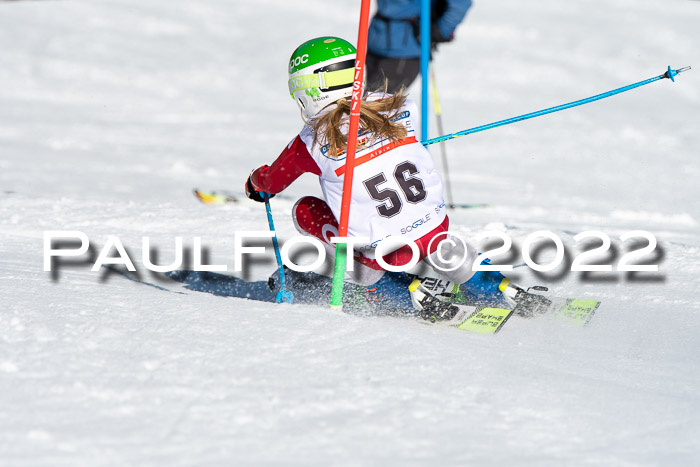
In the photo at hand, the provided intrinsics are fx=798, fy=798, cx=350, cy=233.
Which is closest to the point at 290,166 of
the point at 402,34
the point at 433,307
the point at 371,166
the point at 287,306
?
the point at 371,166

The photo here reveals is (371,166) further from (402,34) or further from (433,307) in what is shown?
(402,34)

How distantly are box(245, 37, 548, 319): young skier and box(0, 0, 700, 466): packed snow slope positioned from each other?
340 millimetres

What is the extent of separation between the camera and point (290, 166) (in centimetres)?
346

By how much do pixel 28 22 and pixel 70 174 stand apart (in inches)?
318

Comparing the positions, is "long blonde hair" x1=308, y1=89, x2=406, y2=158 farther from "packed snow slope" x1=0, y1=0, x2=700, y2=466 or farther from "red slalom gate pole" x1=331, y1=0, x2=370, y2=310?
"packed snow slope" x1=0, y1=0, x2=700, y2=466

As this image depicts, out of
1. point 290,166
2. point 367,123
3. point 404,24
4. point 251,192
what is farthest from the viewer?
point 404,24

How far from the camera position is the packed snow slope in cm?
230

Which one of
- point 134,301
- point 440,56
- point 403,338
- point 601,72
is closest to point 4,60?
point 440,56

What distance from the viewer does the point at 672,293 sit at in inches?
170

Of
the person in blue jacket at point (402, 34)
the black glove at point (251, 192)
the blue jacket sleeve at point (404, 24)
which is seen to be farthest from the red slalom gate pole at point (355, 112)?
the blue jacket sleeve at point (404, 24)

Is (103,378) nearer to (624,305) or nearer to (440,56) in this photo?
(624,305)

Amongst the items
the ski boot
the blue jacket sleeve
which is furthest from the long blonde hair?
the blue jacket sleeve

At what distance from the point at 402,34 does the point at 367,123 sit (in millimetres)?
3833

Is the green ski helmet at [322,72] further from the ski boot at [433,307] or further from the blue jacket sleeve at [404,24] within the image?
the blue jacket sleeve at [404,24]
